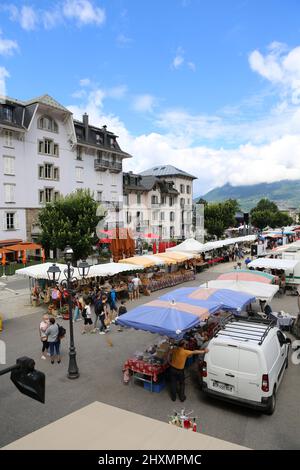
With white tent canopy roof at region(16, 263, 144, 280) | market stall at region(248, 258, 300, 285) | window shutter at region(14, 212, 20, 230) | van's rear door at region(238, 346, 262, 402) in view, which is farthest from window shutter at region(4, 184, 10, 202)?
van's rear door at region(238, 346, 262, 402)

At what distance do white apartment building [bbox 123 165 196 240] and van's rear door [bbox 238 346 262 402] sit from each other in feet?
146

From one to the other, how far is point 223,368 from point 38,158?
3496cm

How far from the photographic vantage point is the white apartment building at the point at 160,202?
53.8 metres

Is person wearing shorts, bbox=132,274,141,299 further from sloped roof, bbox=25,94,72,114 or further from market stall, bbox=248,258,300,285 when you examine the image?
sloped roof, bbox=25,94,72,114

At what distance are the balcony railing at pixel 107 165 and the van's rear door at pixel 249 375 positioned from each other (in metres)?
40.5

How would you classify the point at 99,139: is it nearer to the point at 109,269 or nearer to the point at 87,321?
the point at 109,269

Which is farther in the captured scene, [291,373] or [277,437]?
[291,373]

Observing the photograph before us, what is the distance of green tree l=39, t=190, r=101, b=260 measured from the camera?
96.9ft

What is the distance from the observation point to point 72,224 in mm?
30594

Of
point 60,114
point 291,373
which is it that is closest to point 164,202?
point 60,114

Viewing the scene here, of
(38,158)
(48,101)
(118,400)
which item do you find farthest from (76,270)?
(48,101)

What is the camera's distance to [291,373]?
10.6 m

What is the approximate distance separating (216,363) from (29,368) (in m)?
5.61
